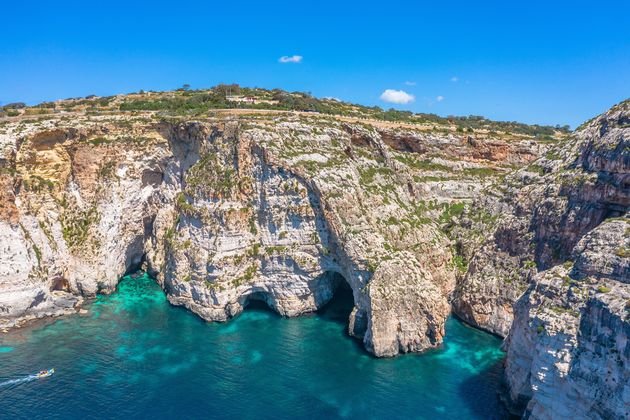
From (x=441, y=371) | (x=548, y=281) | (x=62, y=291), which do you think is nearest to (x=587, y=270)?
(x=548, y=281)

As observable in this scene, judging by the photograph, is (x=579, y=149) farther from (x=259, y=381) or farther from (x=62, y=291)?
(x=62, y=291)

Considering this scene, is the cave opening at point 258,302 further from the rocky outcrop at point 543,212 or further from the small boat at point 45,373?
the rocky outcrop at point 543,212

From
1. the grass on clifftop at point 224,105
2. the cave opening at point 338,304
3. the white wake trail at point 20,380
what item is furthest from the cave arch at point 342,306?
the grass on clifftop at point 224,105

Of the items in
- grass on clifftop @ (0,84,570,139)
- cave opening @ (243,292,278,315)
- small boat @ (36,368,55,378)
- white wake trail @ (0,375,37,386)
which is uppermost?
grass on clifftop @ (0,84,570,139)

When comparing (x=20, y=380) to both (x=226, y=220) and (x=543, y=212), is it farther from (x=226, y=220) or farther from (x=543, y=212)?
(x=543, y=212)

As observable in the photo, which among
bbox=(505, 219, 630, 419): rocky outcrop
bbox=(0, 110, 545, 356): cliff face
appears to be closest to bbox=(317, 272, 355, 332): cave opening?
bbox=(0, 110, 545, 356): cliff face

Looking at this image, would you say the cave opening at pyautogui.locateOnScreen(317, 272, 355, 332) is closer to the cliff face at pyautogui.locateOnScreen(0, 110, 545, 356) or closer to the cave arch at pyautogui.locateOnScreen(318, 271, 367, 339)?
the cave arch at pyautogui.locateOnScreen(318, 271, 367, 339)
